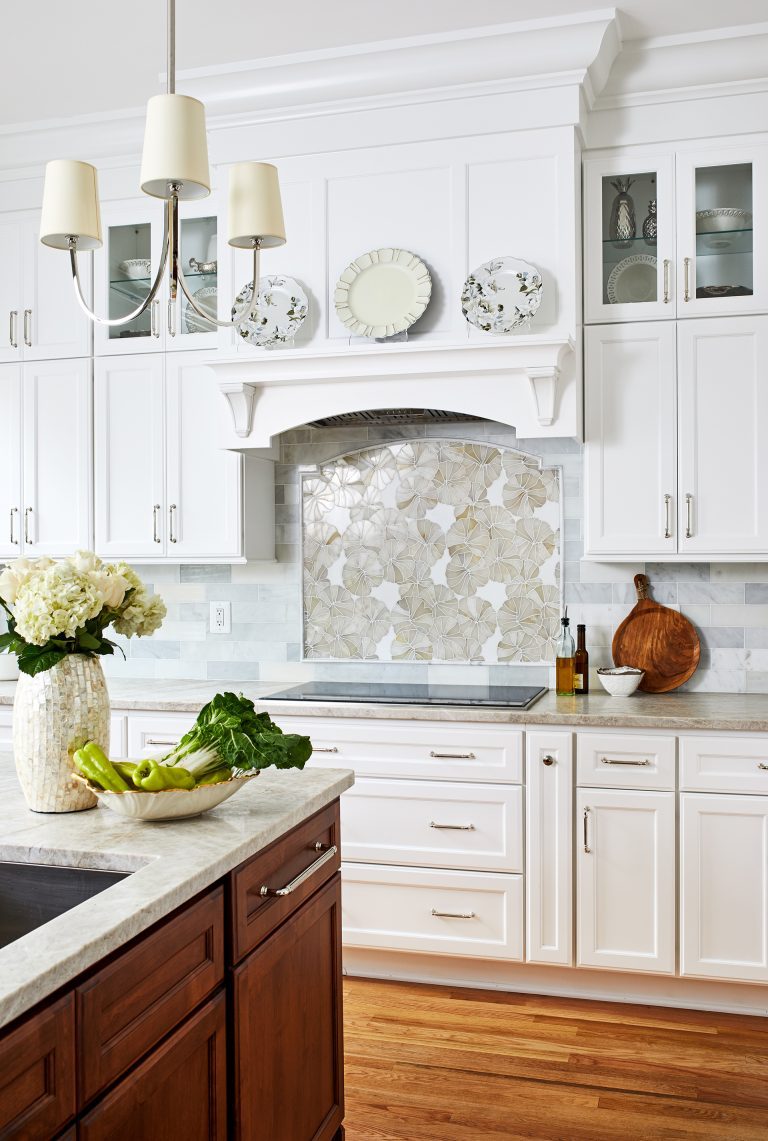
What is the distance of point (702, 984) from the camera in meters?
3.02

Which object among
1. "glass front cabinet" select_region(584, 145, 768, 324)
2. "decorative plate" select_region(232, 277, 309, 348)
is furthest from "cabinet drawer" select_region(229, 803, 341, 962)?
"glass front cabinet" select_region(584, 145, 768, 324)

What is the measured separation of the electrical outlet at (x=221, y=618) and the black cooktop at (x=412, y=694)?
0.44 metres

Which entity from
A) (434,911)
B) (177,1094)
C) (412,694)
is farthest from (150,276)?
(177,1094)

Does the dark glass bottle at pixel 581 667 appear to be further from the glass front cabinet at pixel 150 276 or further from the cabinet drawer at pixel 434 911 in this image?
the glass front cabinet at pixel 150 276

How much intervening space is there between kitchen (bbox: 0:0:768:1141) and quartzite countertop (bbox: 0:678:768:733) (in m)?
0.02

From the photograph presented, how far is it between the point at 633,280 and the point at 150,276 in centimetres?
173

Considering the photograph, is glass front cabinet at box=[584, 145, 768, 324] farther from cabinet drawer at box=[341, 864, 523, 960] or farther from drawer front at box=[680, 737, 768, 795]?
cabinet drawer at box=[341, 864, 523, 960]

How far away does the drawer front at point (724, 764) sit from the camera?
288cm

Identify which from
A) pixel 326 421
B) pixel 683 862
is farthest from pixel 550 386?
pixel 683 862

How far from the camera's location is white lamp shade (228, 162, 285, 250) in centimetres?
194

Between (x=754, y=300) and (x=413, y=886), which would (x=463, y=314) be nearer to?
(x=754, y=300)

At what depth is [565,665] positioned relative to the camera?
336 centimetres

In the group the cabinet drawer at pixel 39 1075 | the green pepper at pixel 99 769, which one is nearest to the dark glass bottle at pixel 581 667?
the green pepper at pixel 99 769

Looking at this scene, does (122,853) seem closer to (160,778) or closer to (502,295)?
(160,778)
